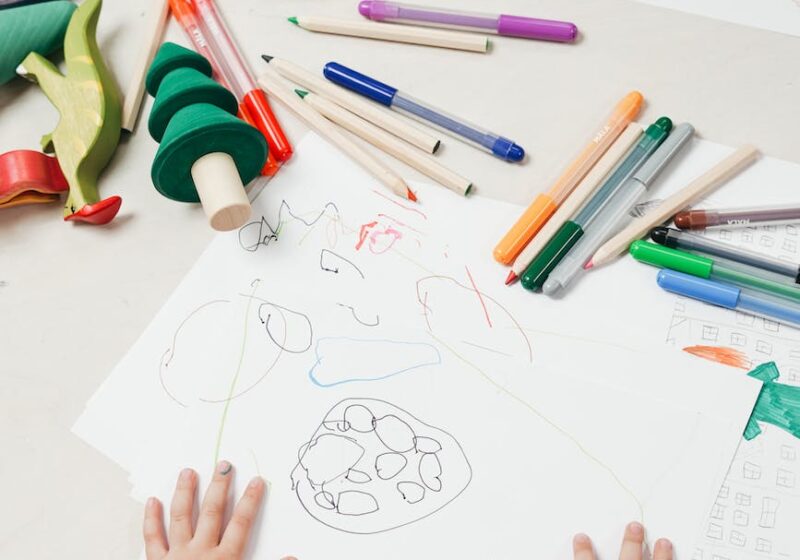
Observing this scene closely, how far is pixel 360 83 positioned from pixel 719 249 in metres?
0.31

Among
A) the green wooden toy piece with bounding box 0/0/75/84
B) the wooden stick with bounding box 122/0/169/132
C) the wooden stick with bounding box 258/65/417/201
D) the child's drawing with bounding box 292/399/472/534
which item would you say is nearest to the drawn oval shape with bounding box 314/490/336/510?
the child's drawing with bounding box 292/399/472/534

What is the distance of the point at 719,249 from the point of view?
0.52 m

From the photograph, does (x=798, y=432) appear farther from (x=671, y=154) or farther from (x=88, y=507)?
(x=88, y=507)

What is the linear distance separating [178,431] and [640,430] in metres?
0.30

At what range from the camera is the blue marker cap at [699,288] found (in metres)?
0.50

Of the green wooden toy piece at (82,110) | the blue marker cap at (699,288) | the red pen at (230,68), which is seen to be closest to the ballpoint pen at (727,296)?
the blue marker cap at (699,288)

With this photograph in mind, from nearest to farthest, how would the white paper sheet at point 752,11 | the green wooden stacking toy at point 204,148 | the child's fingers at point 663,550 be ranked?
the child's fingers at point 663,550
the green wooden stacking toy at point 204,148
the white paper sheet at point 752,11

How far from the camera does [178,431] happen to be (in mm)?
503

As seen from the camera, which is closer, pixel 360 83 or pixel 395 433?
pixel 395 433

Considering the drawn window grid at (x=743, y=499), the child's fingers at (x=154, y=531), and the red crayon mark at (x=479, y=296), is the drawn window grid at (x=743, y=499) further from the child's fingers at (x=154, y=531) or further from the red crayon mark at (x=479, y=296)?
the child's fingers at (x=154, y=531)

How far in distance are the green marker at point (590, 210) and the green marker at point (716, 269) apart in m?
0.04

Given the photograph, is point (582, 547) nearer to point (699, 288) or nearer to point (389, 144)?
point (699, 288)

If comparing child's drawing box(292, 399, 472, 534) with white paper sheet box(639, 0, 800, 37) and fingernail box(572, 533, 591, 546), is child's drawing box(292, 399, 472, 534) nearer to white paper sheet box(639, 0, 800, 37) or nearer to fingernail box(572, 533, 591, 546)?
fingernail box(572, 533, 591, 546)

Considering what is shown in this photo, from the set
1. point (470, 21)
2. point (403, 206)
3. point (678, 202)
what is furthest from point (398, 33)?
point (678, 202)
